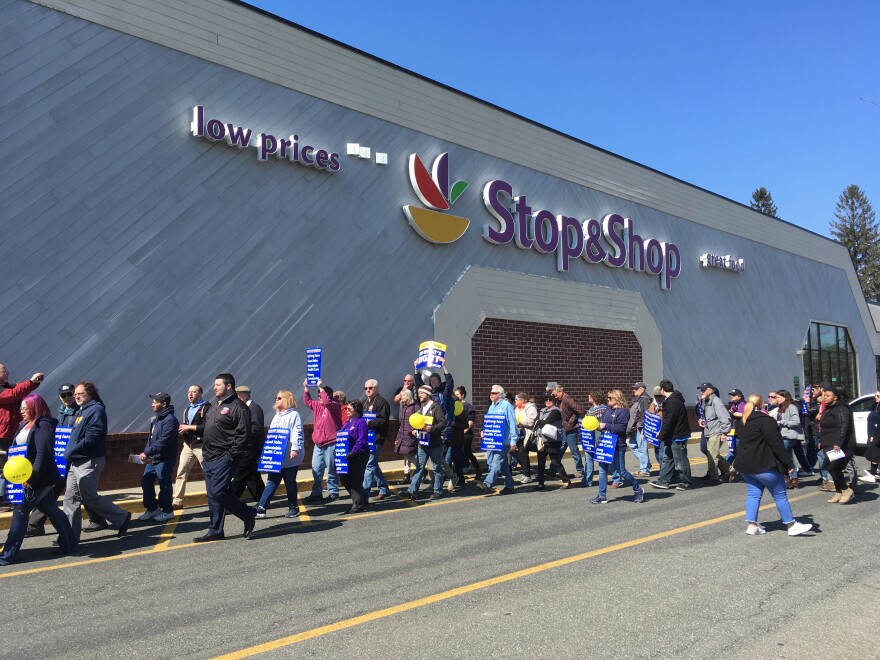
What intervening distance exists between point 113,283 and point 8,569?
6.48 metres

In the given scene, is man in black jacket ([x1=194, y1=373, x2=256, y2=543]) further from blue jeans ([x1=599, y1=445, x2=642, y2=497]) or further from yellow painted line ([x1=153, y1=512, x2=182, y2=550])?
blue jeans ([x1=599, y1=445, x2=642, y2=497])

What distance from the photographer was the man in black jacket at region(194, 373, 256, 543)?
8.20m

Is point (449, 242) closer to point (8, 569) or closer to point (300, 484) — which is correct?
point (300, 484)

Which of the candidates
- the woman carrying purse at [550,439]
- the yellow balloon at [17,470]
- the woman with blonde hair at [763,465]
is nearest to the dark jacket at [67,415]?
the yellow balloon at [17,470]

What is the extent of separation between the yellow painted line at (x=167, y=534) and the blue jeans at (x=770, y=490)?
667 cm

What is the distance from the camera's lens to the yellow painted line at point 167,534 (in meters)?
8.28

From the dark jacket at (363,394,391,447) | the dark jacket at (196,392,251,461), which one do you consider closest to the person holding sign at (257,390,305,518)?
the dark jacket at (196,392,251,461)

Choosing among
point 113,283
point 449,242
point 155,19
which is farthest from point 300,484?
point 155,19

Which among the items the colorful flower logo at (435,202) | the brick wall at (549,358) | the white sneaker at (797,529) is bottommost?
the white sneaker at (797,529)

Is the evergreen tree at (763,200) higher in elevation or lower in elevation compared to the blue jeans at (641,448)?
higher

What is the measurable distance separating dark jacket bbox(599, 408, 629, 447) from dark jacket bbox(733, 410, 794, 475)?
8.78 feet

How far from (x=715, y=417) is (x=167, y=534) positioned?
30.3 ft

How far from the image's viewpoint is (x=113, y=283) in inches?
498

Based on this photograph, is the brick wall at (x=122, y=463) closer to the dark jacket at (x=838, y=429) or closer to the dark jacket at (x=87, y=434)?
the dark jacket at (x=87, y=434)
